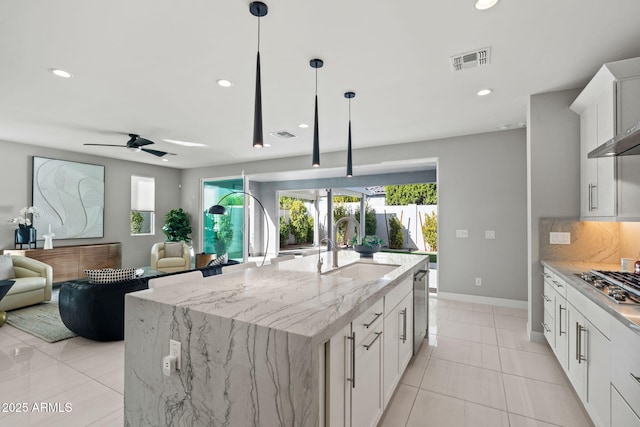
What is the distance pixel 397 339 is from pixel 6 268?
215 inches

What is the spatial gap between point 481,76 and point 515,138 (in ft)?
6.96

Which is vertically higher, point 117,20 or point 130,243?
point 117,20

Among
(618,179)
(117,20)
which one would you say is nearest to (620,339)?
(618,179)

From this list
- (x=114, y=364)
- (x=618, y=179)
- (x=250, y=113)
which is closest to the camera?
(x=618, y=179)

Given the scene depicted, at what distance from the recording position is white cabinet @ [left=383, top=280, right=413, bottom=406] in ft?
6.44

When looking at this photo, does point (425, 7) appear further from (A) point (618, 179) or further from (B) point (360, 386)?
(B) point (360, 386)

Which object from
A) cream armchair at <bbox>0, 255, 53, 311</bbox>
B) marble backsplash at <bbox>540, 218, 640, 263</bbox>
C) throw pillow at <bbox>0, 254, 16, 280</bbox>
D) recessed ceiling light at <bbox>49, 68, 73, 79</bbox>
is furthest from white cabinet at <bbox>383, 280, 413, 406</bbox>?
throw pillow at <bbox>0, 254, 16, 280</bbox>

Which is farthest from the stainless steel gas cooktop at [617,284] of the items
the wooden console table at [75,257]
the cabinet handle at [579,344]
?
the wooden console table at [75,257]

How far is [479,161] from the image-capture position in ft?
15.5

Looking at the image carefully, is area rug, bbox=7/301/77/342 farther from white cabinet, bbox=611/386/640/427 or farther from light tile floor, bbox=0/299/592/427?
white cabinet, bbox=611/386/640/427

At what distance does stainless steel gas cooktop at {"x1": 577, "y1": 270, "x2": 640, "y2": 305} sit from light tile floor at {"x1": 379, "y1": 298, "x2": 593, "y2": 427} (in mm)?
906

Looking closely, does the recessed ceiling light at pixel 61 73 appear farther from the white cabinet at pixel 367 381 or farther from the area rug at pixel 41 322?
the white cabinet at pixel 367 381

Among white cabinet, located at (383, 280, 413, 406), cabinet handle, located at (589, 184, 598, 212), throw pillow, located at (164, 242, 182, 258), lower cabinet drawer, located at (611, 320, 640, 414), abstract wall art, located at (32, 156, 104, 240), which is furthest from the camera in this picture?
throw pillow, located at (164, 242, 182, 258)

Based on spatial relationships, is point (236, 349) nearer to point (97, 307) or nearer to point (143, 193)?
point (97, 307)
